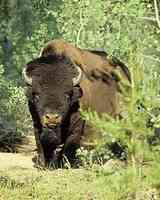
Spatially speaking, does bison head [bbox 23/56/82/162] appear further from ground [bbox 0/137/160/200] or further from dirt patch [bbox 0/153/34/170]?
ground [bbox 0/137/160/200]

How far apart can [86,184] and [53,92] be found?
10.1 feet

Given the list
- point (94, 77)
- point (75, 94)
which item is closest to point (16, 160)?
point (75, 94)

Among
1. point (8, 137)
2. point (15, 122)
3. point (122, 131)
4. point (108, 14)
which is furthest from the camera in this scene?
point (15, 122)

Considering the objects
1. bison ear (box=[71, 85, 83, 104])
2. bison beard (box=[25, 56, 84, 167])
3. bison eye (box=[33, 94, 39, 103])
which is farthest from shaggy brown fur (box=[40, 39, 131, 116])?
bison eye (box=[33, 94, 39, 103])

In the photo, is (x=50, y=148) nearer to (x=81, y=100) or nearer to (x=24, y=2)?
(x=81, y=100)

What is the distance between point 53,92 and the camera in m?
11.1

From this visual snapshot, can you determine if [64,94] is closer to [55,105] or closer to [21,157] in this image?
[55,105]

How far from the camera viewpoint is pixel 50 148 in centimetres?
1188

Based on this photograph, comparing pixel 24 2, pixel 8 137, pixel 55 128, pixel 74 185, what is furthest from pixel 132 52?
pixel 24 2

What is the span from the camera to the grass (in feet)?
18.0

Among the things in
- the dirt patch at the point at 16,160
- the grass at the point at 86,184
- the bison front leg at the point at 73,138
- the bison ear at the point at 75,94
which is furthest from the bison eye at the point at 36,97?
the grass at the point at 86,184

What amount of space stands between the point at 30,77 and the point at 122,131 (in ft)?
20.9

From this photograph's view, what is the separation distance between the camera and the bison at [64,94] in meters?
11.1

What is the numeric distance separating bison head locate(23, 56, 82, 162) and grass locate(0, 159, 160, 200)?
1.16m
